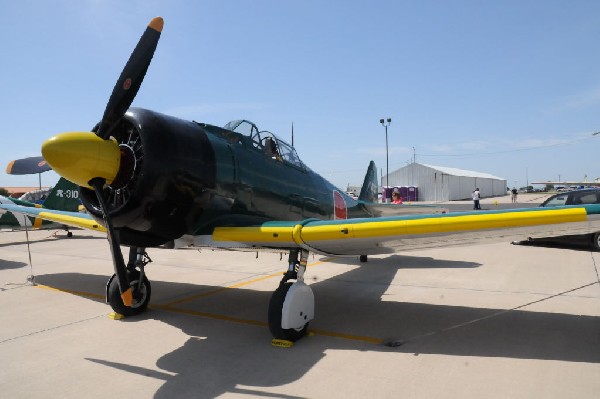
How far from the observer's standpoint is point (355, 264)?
32.5 ft

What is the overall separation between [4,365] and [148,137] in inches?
99.4

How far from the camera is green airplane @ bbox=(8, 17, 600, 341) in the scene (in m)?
3.79

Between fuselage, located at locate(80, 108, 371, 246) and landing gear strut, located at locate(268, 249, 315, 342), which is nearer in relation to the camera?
fuselage, located at locate(80, 108, 371, 246)

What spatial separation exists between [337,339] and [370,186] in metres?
7.60

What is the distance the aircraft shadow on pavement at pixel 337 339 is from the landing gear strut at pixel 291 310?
15cm

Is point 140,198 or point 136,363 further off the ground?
point 140,198

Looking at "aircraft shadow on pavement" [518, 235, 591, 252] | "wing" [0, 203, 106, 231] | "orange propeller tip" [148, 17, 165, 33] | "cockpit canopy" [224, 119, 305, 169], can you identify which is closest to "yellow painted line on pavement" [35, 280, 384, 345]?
"wing" [0, 203, 106, 231]

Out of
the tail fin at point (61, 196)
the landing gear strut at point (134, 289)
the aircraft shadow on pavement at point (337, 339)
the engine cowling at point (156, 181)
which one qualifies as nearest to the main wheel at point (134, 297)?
the landing gear strut at point (134, 289)

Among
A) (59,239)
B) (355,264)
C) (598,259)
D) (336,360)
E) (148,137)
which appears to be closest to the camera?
(336,360)

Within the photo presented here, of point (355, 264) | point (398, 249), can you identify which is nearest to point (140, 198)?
point (398, 249)

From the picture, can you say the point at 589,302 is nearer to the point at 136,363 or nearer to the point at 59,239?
the point at 136,363

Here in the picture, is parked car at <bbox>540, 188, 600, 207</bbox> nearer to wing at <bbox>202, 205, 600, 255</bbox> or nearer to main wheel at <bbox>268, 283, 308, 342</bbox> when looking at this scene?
wing at <bbox>202, 205, 600, 255</bbox>

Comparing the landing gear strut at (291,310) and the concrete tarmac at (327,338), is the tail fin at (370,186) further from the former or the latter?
the landing gear strut at (291,310)

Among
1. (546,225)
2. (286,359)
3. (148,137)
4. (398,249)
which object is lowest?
(286,359)
